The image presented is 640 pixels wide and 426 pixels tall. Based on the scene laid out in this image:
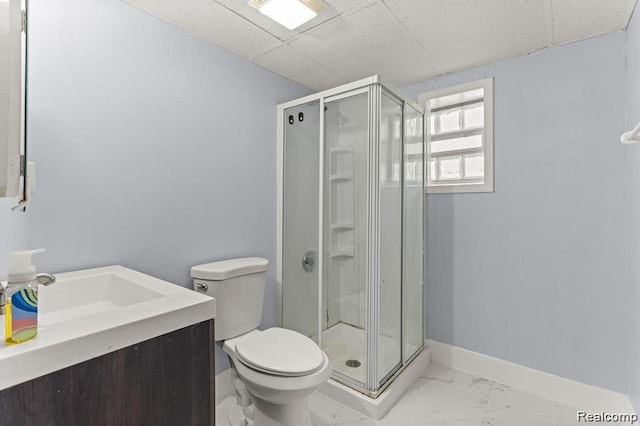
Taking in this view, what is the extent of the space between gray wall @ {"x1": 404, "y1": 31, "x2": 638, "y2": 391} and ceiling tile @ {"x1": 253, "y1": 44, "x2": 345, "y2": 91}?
0.86 meters

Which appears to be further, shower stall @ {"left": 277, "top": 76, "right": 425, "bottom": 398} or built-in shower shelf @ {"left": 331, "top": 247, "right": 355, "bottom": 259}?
built-in shower shelf @ {"left": 331, "top": 247, "right": 355, "bottom": 259}

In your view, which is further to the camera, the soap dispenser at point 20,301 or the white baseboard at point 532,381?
the white baseboard at point 532,381

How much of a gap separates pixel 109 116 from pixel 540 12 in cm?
213

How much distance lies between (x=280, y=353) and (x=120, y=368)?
2.64 feet

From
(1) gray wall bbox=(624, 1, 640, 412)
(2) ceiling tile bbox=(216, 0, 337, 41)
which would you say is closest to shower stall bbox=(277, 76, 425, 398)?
(2) ceiling tile bbox=(216, 0, 337, 41)

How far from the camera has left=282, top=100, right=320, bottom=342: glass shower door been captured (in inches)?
81.8

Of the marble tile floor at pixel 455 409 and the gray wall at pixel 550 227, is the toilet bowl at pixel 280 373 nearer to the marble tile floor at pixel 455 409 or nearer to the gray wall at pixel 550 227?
the marble tile floor at pixel 455 409

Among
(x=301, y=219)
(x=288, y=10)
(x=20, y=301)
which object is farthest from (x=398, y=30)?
(x=20, y=301)

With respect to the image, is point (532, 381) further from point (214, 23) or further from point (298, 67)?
point (214, 23)

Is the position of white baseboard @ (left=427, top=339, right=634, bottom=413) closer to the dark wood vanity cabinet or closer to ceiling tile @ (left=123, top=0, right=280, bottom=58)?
the dark wood vanity cabinet

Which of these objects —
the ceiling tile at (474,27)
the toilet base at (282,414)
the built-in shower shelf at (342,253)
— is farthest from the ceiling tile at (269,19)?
the toilet base at (282,414)

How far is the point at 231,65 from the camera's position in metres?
1.96

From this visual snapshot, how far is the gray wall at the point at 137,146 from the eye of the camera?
1288 mm

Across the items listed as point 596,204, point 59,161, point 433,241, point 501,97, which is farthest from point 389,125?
point 59,161
